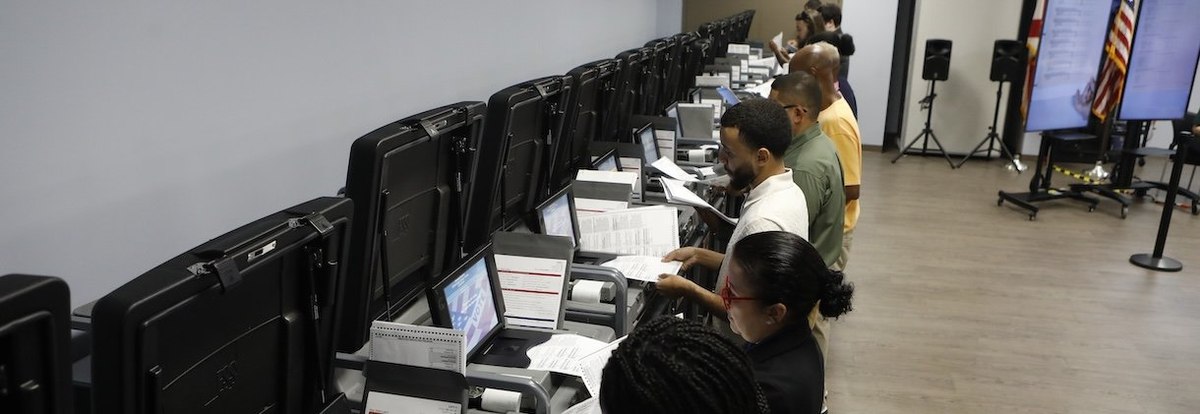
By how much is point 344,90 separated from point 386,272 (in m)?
1.17

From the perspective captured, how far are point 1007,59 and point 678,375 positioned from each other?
8.21m

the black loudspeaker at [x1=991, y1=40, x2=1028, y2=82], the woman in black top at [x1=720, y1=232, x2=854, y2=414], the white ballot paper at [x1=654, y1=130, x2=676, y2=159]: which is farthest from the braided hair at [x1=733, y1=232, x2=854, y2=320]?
the black loudspeaker at [x1=991, y1=40, x2=1028, y2=82]

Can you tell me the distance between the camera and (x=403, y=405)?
1.61m

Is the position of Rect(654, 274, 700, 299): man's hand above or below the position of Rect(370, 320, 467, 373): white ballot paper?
below

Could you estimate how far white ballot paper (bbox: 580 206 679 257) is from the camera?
9.37 ft

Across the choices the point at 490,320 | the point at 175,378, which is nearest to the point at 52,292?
the point at 175,378

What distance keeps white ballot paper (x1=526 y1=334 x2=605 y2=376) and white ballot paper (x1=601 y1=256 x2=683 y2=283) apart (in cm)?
50

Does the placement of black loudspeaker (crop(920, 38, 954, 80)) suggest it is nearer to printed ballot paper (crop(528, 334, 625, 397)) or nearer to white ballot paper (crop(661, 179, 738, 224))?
white ballot paper (crop(661, 179, 738, 224))

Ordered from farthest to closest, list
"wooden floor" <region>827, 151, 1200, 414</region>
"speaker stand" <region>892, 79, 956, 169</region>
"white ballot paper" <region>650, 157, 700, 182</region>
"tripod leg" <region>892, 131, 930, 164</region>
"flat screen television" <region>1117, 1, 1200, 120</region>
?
1. "tripod leg" <region>892, 131, 930, 164</region>
2. "speaker stand" <region>892, 79, 956, 169</region>
3. "flat screen television" <region>1117, 1, 1200, 120</region>
4. "wooden floor" <region>827, 151, 1200, 414</region>
5. "white ballot paper" <region>650, 157, 700, 182</region>

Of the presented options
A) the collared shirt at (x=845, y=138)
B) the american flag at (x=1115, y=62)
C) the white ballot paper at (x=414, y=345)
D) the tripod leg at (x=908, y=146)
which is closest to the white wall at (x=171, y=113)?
the white ballot paper at (x=414, y=345)

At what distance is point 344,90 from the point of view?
2697 mm

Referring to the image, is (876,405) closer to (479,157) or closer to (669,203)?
(669,203)

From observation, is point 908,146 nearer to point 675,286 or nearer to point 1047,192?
point 1047,192

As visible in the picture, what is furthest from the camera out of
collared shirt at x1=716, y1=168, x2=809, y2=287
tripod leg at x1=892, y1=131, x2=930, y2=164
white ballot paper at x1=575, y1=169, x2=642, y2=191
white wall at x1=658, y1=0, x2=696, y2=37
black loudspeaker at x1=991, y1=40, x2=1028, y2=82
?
white wall at x1=658, y1=0, x2=696, y2=37
